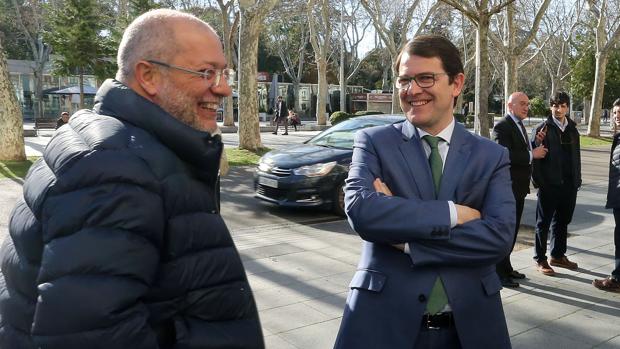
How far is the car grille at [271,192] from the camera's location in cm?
838

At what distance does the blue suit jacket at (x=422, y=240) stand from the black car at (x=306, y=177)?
19.5 feet

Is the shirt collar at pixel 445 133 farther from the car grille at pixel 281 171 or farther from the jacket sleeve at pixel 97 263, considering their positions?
the car grille at pixel 281 171

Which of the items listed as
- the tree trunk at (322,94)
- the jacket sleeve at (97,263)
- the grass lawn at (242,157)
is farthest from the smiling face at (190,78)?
the tree trunk at (322,94)

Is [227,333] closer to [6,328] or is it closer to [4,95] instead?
[6,328]

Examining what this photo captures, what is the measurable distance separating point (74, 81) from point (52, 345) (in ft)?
155

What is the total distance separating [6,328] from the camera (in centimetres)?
150

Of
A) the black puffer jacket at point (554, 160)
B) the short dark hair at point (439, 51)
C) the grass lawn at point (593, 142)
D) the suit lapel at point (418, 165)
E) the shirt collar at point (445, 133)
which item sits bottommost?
the grass lawn at point (593, 142)

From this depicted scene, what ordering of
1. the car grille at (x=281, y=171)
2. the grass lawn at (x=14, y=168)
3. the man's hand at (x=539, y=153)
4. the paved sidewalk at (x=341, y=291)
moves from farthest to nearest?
1. the grass lawn at (x=14, y=168)
2. the car grille at (x=281, y=171)
3. the man's hand at (x=539, y=153)
4. the paved sidewalk at (x=341, y=291)

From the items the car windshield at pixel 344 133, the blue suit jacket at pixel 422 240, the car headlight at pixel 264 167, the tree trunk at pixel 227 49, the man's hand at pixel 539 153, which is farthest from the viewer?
the tree trunk at pixel 227 49

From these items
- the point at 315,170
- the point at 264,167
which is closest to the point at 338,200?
the point at 315,170

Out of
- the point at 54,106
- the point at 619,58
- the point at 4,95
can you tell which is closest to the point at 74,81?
the point at 54,106

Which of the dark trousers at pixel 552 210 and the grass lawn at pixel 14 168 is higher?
the dark trousers at pixel 552 210

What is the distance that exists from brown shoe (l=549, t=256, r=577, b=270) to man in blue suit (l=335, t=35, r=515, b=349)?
424 centimetres

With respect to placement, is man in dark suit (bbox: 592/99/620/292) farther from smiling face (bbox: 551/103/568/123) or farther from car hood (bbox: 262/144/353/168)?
car hood (bbox: 262/144/353/168)
